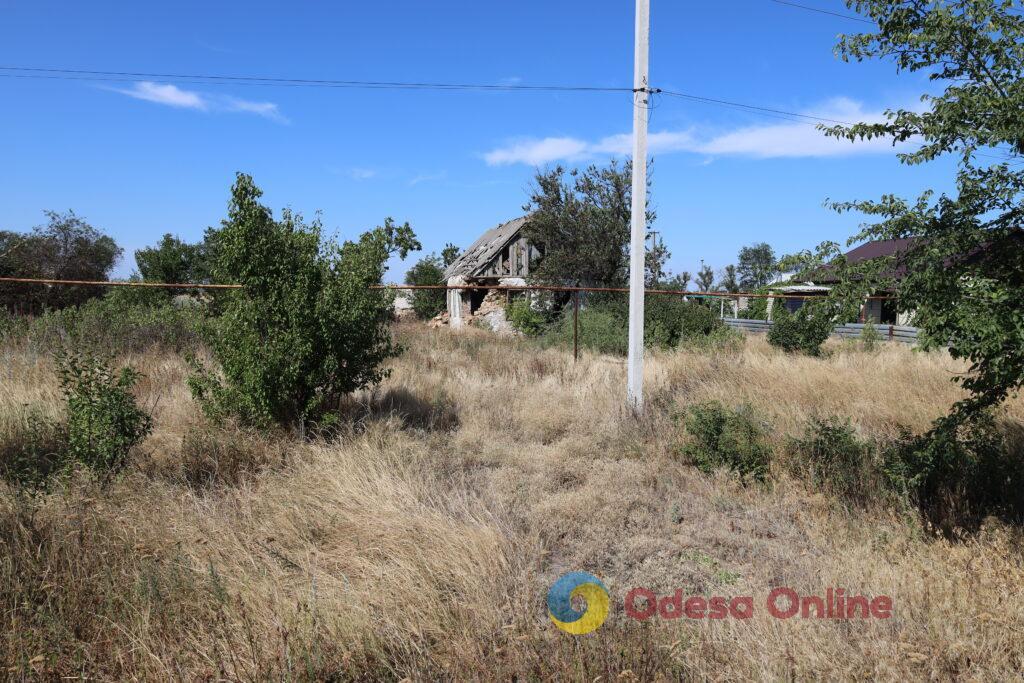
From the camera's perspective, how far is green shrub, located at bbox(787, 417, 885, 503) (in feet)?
17.6

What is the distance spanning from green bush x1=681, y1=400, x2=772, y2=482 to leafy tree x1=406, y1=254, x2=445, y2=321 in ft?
82.8

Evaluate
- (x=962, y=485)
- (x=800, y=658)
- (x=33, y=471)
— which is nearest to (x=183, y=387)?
(x=33, y=471)

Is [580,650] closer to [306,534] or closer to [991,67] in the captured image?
[306,534]

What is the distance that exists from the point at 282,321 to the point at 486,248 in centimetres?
2766

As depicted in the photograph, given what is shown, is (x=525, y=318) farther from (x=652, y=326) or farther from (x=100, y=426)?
(x=100, y=426)

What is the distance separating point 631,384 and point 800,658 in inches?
196

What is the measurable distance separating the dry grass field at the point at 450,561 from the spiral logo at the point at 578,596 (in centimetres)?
8

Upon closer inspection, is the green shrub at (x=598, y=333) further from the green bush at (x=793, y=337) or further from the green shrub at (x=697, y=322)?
the green bush at (x=793, y=337)

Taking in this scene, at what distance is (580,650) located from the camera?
2895 mm

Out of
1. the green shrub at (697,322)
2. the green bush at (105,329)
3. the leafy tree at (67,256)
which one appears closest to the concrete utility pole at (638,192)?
the green bush at (105,329)

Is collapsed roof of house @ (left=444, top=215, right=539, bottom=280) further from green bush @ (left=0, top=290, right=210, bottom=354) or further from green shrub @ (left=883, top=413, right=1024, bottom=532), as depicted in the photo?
green shrub @ (left=883, top=413, right=1024, bottom=532)

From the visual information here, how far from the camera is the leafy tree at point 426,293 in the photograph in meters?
31.5

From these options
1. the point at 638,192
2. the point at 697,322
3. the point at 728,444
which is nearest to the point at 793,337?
the point at 697,322

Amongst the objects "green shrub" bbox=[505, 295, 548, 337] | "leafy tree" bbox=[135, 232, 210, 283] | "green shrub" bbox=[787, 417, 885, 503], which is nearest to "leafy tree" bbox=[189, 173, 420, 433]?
"green shrub" bbox=[787, 417, 885, 503]
